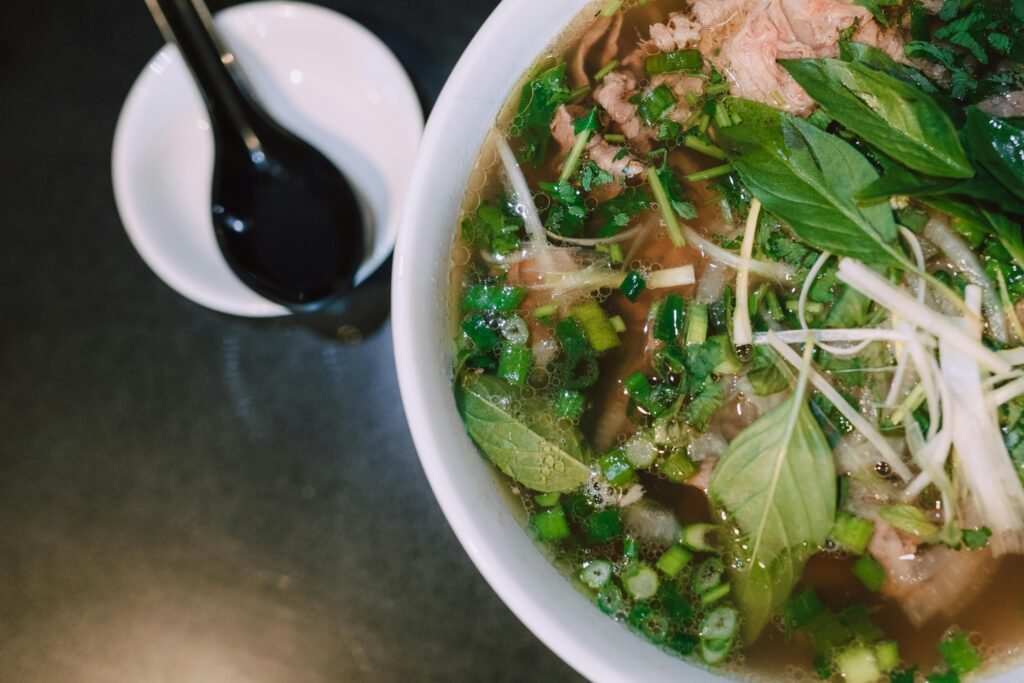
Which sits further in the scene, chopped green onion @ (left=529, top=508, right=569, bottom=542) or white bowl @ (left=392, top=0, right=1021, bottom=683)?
chopped green onion @ (left=529, top=508, right=569, bottom=542)

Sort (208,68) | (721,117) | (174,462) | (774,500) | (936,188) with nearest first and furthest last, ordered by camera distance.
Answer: (936,188), (774,500), (721,117), (208,68), (174,462)

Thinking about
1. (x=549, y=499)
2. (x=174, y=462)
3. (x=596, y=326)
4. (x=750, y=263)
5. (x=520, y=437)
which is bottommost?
(x=174, y=462)

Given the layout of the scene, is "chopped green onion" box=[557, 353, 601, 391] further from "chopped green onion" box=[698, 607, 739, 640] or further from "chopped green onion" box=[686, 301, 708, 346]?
"chopped green onion" box=[698, 607, 739, 640]

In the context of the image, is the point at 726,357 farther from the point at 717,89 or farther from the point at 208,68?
the point at 208,68

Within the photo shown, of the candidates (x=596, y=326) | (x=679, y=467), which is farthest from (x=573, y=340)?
(x=679, y=467)

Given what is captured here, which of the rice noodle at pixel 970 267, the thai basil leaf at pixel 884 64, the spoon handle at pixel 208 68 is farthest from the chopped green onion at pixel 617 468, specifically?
the spoon handle at pixel 208 68

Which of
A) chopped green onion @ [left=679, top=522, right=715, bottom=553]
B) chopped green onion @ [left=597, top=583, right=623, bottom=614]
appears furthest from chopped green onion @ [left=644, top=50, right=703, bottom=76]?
chopped green onion @ [left=597, top=583, right=623, bottom=614]
